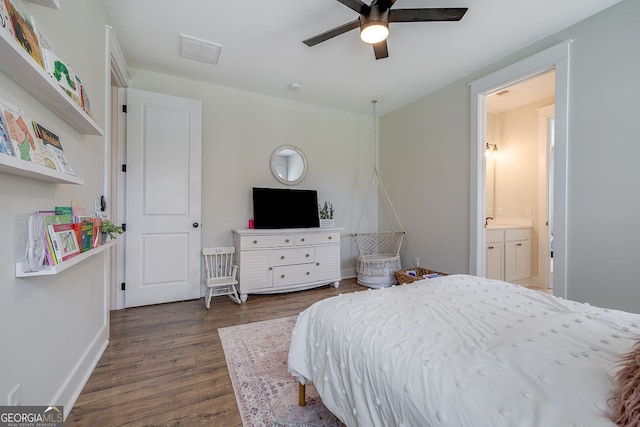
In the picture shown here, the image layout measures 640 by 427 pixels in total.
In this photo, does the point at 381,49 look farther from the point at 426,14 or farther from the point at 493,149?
the point at 493,149

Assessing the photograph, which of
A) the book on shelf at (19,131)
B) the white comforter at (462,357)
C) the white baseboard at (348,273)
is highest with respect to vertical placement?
the book on shelf at (19,131)

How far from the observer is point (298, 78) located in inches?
128

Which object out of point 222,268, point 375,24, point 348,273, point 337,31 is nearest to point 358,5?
point 375,24

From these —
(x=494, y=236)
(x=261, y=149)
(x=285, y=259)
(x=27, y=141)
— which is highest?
(x=261, y=149)

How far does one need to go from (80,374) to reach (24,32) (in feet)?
5.77

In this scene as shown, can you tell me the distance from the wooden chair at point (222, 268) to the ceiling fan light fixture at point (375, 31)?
2672 mm

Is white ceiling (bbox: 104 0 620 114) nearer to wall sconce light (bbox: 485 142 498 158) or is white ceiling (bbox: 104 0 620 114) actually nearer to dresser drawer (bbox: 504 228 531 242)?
wall sconce light (bbox: 485 142 498 158)

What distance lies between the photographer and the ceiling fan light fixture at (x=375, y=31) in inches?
70.0

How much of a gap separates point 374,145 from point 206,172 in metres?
2.74

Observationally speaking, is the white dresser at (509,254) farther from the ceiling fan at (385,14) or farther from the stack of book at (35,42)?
the stack of book at (35,42)

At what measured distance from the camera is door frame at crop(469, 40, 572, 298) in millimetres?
2291

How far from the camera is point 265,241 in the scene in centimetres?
326

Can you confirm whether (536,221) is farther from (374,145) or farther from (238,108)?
(238,108)

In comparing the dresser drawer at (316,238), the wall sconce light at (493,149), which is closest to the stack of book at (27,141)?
the dresser drawer at (316,238)
